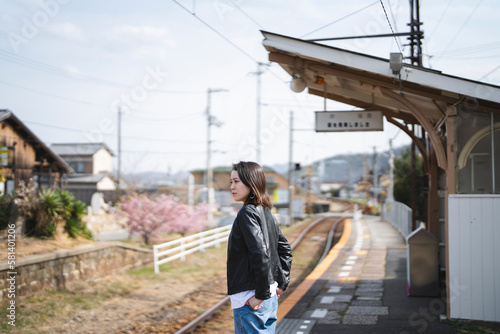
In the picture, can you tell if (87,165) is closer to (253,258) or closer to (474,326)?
(474,326)

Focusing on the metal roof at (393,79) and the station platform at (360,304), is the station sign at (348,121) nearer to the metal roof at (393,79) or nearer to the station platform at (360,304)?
the metal roof at (393,79)

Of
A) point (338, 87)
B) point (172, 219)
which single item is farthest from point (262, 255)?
point (172, 219)

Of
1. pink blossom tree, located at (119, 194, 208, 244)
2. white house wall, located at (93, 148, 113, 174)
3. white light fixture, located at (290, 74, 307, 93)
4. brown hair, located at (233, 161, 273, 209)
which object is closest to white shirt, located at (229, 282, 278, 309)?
brown hair, located at (233, 161, 273, 209)

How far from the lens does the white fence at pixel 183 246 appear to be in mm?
13119

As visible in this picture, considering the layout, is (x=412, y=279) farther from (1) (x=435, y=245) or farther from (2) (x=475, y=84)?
(2) (x=475, y=84)

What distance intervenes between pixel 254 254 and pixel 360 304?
18.3ft

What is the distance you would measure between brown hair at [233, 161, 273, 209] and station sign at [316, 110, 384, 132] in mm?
5488

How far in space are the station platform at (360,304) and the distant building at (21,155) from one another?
1489cm

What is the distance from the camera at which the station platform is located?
668 centimetres

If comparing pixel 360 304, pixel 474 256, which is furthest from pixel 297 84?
pixel 474 256

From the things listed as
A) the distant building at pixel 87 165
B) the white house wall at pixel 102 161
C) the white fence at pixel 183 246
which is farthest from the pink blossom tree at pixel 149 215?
the white house wall at pixel 102 161

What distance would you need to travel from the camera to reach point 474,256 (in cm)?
649

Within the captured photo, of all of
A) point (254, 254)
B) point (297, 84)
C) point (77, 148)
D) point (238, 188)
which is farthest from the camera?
point (77, 148)

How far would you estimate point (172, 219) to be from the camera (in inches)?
→ 756
